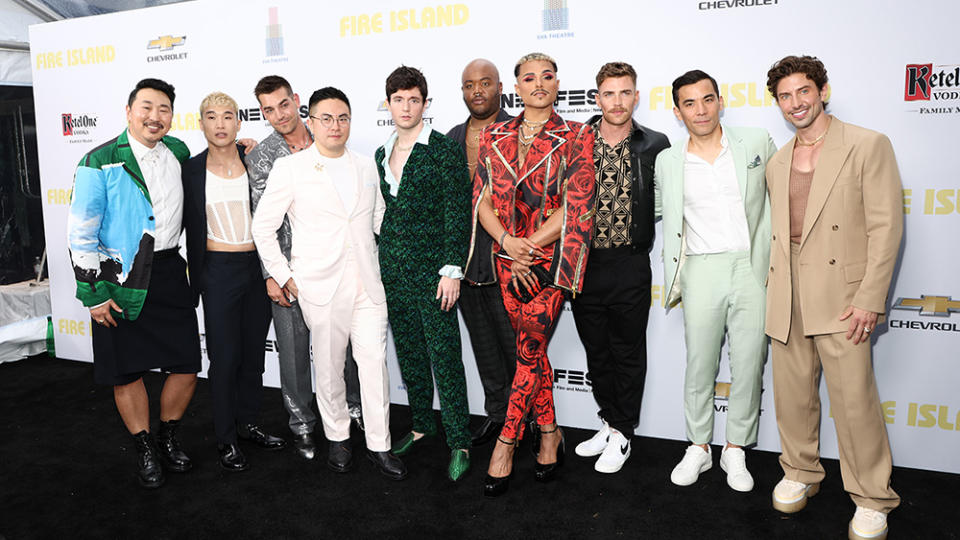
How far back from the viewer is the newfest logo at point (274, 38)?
4.40 m

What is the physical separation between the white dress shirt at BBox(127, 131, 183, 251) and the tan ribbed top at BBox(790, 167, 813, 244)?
2.92 m

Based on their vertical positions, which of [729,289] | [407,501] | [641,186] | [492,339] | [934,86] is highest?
[934,86]

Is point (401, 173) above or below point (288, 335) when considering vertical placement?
above

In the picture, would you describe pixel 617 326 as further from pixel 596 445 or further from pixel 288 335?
pixel 288 335

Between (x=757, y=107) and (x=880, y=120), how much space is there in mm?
577

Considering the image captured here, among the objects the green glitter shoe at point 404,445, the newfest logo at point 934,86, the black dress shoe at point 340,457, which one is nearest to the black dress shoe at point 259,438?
the black dress shoe at point 340,457

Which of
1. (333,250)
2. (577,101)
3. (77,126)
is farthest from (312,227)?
(77,126)

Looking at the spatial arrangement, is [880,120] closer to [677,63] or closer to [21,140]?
[677,63]

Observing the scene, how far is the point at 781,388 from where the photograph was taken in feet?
9.52

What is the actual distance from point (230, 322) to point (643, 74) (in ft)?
8.55

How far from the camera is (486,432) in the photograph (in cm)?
365

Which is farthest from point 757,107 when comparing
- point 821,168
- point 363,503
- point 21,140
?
point 21,140

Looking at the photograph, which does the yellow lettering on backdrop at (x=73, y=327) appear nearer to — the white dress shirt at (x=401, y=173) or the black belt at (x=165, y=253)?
the black belt at (x=165, y=253)

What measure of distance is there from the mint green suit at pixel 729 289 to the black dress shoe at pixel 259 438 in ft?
7.39
